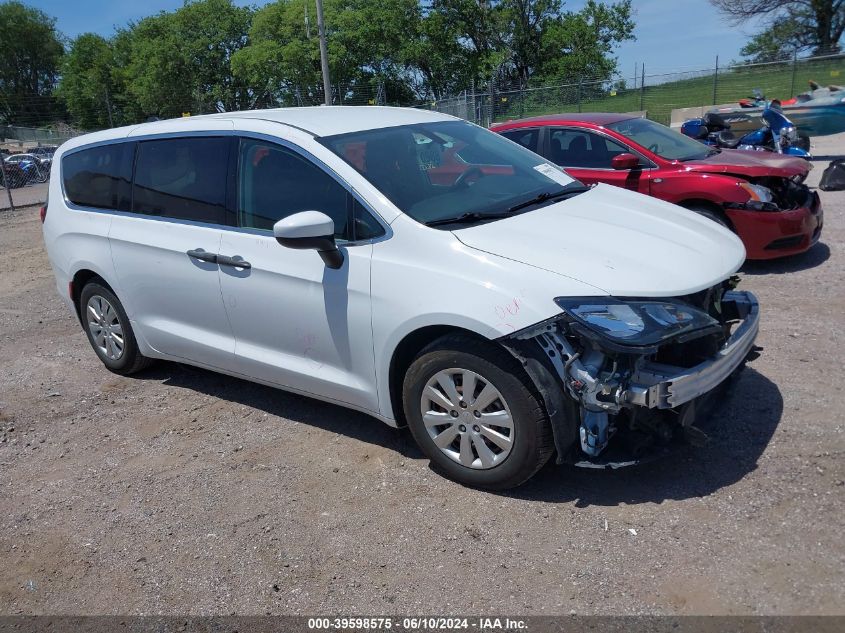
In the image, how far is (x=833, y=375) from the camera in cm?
451

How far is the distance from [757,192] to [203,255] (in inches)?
201

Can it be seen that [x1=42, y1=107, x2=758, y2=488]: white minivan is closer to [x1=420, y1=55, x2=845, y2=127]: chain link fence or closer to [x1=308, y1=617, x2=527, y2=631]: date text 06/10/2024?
[x1=308, y1=617, x2=527, y2=631]: date text 06/10/2024

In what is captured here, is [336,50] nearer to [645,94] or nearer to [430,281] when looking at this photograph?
[645,94]

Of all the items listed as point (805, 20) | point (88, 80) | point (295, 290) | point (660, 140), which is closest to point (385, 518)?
point (295, 290)

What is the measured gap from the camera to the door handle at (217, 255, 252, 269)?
4102mm

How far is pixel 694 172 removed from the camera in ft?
23.4

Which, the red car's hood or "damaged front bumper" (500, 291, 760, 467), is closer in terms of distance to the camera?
"damaged front bumper" (500, 291, 760, 467)

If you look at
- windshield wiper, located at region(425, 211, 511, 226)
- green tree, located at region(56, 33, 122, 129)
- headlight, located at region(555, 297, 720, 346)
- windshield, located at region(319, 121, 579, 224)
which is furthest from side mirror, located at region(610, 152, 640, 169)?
green tree, located at region(56, 33, 122, 129)

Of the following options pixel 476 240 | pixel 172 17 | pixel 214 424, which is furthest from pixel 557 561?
pixel 172 17

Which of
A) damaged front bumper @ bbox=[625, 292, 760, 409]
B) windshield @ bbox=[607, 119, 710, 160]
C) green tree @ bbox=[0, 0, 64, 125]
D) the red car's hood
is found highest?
green tree @ bbox=[0, 0, 64, 125]

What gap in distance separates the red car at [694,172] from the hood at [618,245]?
2981 mm

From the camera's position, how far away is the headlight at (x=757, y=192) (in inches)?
267

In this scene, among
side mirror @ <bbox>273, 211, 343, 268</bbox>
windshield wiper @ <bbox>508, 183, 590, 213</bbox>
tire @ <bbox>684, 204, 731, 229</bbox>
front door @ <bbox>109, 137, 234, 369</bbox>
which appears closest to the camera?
side mirror @ <bbox>273, 211, 343, 268</bbox>

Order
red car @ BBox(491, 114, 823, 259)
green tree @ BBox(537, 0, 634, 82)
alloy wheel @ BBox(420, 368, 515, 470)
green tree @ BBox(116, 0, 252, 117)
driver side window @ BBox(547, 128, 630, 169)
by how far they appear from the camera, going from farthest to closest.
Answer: green tree @ BBox(116, 0, 252, 117)
green tree @ BBox(537, 0, 634, 82)
driver side window @ BBox(547, 128, 630, 169)
red car @ BBox(491, 114, 823, 259)
alloy wheel @ BBox(420, 368, 515, 470)
